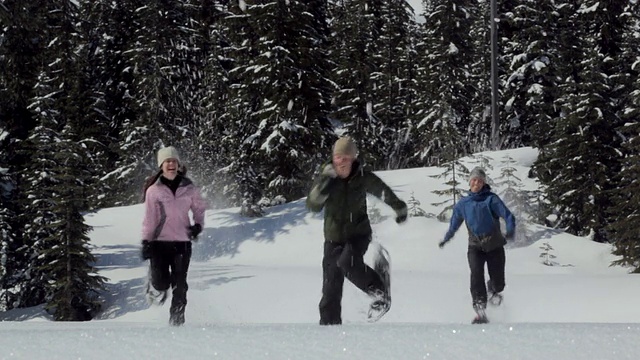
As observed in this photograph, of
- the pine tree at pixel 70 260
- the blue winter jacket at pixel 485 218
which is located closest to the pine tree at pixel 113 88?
the pine tree at pixel 70 260

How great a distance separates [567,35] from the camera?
3419 centimetres

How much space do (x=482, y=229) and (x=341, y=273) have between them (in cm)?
238

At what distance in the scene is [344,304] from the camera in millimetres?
15117

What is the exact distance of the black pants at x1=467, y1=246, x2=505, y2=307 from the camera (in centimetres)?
863

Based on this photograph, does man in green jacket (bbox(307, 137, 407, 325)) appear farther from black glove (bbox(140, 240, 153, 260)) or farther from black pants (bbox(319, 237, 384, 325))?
black glove (bbox(140, 240, 153, 260))

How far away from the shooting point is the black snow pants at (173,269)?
24.5 ft

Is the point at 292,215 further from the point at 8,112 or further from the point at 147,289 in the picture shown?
the point at 147,289

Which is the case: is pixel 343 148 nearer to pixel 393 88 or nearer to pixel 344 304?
pixel 344 304

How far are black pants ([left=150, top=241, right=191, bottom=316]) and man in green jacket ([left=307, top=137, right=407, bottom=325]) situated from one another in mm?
1629

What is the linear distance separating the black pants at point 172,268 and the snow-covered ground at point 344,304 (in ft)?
1.83

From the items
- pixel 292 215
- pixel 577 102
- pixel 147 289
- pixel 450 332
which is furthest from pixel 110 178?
pixel 450 332

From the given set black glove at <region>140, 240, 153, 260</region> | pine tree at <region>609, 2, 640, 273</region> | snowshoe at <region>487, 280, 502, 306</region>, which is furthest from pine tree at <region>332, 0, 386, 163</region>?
black glove at <region>140, 240, 153, 260</region>

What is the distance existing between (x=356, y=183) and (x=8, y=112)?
64.6 ft

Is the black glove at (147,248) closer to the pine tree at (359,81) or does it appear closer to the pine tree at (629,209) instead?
the pine tree at (629,209)
